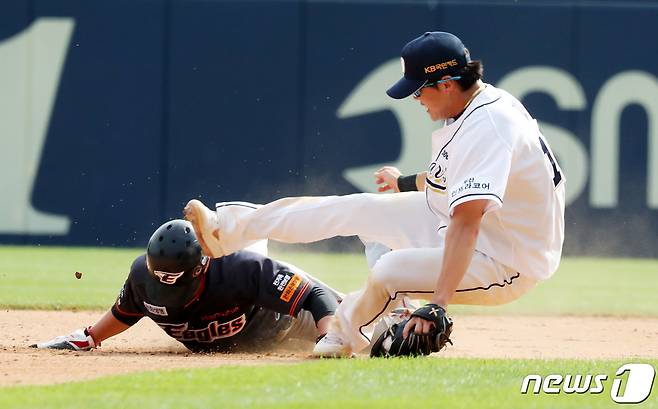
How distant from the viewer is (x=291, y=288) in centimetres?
494

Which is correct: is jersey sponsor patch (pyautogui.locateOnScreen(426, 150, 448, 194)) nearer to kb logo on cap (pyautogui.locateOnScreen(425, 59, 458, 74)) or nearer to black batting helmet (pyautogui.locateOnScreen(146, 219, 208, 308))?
kb logo on cap (pyautogui.locateOnScreen(425, 59, 458, 74))

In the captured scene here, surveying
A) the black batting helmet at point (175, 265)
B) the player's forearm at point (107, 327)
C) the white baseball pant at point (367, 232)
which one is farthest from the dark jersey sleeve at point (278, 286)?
the player's forearm at point (107, 327)

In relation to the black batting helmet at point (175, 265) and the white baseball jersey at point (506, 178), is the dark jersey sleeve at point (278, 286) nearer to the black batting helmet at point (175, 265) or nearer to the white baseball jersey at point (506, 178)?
the black batting helmet at point (175, 265)

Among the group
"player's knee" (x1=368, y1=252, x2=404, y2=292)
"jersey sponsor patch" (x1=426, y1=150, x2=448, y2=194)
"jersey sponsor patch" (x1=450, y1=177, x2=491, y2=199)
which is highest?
"jersey sponsor patch" (x1=450, y1=177, x2=491, y2=199)

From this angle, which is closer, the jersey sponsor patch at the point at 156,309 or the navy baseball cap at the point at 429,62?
the navy baseball cap at the point at 429,62

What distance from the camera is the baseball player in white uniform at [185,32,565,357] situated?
13.8 ft

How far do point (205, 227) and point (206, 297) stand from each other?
408 mm

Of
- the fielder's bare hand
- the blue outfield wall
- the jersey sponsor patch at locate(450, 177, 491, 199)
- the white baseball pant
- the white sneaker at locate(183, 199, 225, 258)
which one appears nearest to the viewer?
the jersey sponsor patch at locate(450, 177, 491, 199)

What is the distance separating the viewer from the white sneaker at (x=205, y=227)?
4.83 m

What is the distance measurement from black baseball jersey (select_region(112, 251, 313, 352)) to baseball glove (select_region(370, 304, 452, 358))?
0.45 metres

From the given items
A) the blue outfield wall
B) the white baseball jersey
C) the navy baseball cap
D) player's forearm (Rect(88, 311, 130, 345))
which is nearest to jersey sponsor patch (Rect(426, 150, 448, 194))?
the white baseball jersey

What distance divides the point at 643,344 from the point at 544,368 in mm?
2036

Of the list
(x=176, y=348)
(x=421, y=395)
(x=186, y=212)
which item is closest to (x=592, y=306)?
(x=176, y=348)

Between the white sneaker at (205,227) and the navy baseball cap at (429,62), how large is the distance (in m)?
0.95
